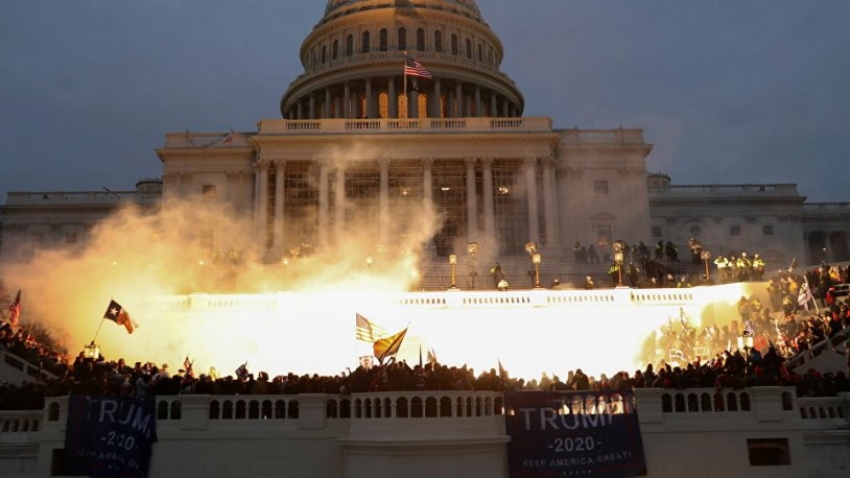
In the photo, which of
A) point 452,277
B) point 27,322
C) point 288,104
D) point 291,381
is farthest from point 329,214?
point 291,381

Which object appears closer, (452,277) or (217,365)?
(217,365)

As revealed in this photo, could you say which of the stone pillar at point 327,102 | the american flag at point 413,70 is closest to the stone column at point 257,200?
the american flag at point 413,70

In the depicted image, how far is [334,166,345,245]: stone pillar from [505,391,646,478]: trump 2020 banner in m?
34.1

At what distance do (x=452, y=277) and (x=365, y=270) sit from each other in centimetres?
488

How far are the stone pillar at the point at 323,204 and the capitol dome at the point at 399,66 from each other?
1768 cm

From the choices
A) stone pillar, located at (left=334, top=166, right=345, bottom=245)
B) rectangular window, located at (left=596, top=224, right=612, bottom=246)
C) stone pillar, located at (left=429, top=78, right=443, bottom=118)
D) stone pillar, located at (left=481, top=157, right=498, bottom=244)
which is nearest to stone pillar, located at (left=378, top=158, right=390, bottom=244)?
stone pillar, located at (left=334, top=166, right=345, bottom=245)

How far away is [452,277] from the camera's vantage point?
39031mm

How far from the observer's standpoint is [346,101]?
235 feet

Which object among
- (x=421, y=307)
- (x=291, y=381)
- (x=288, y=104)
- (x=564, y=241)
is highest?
(x=288, y=104)

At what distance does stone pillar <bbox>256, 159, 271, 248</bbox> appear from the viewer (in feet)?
169

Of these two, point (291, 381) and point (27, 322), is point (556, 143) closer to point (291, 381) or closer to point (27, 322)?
point (27, 322)

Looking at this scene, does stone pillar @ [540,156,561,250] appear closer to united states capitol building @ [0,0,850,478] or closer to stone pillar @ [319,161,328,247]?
united states capitol building @ [0,0,850,478]

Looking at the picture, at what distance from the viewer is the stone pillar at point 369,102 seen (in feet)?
229

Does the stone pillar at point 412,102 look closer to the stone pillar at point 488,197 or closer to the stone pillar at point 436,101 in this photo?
the stone pillar at point 436,101
